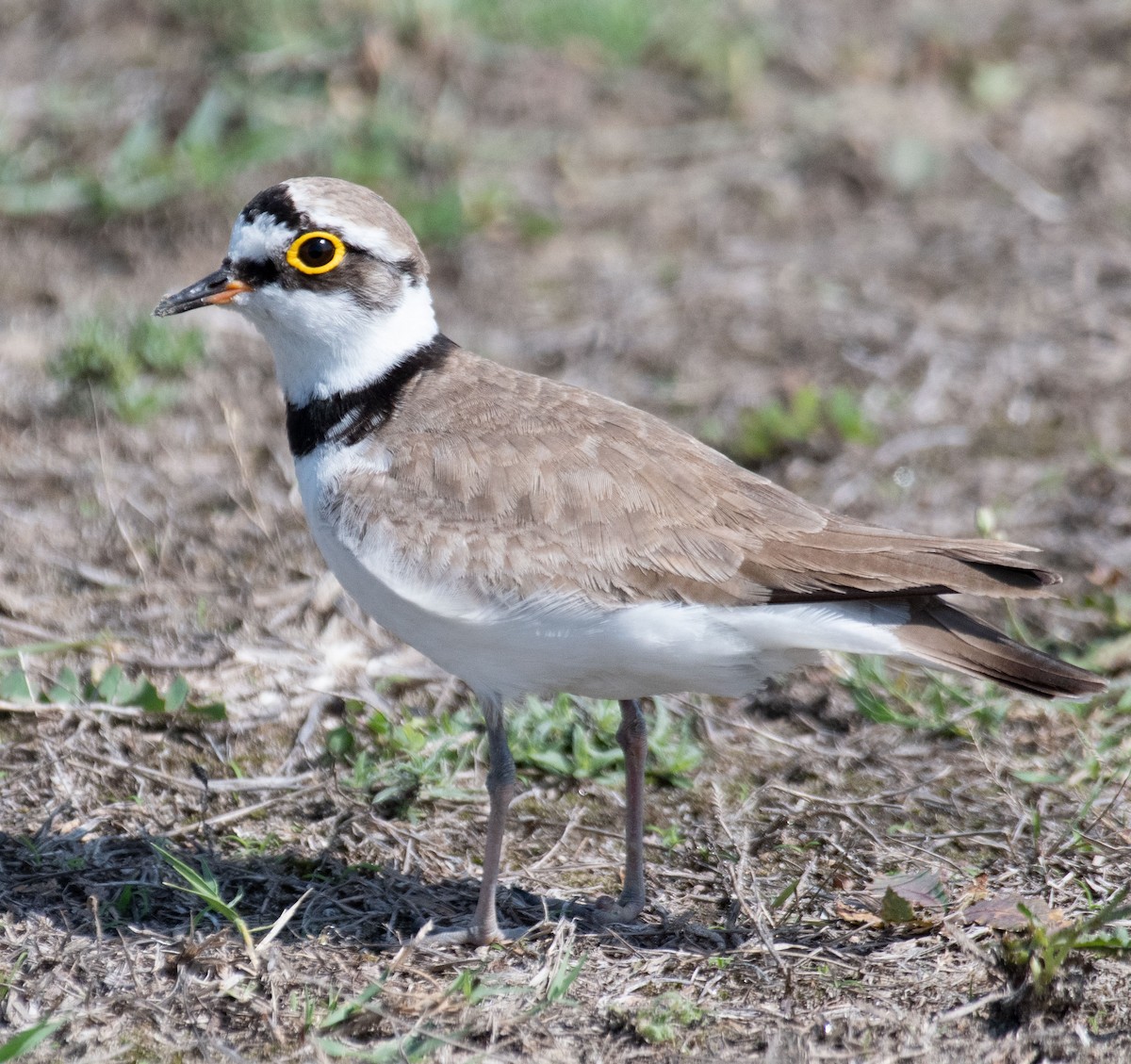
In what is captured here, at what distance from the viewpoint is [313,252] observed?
4387 mm

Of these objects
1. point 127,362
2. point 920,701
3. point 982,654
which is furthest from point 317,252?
point 127,362

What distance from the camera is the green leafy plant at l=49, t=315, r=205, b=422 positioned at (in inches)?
263

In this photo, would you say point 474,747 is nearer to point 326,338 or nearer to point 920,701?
point 326,338

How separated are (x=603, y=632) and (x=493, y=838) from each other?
680 millimetres

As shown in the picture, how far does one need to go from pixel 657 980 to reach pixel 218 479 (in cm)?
328

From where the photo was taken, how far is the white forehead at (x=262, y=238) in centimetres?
437

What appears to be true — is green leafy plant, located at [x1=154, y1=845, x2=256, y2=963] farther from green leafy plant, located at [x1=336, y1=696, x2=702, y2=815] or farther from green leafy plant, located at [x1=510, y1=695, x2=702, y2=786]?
green leafy plant, located at [x1=510, y1=695, x2=702, y2=786]

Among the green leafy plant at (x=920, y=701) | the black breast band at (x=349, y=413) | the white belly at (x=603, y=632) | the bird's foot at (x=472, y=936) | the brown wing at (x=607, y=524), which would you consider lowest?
the green leafy plant at (x=920, y=701)

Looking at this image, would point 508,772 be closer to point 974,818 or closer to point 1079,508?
point 974,818

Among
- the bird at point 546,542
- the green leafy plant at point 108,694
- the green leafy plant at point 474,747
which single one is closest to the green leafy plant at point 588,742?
the green leafy plant at point 474,747

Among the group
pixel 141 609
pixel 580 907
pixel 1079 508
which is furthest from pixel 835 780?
pixel 141 609

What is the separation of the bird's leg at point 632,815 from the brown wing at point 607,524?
0.60 m

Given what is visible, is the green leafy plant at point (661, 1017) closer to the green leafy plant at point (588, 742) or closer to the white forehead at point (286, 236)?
the green leafy plant at point (588, 742)

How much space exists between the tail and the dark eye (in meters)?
1.94
